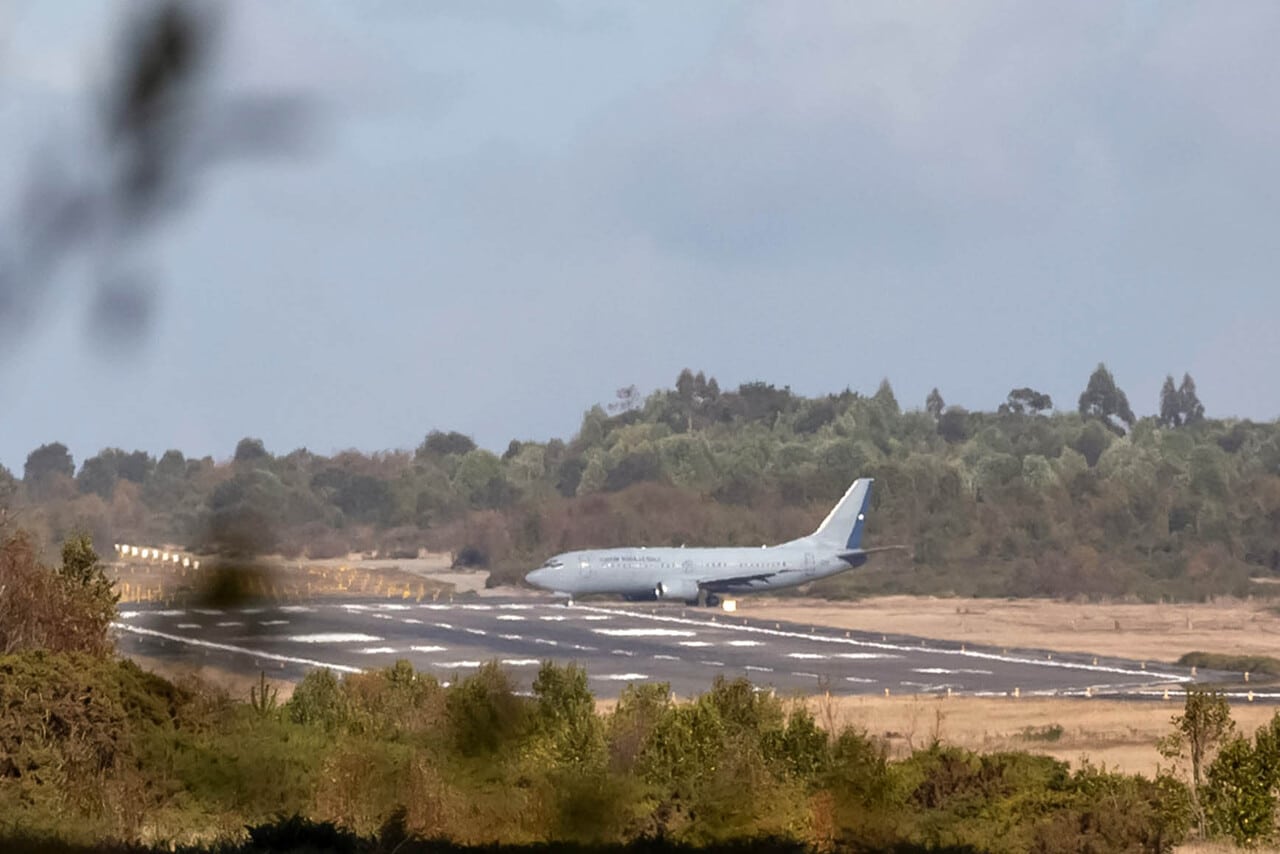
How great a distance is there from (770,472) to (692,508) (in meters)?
37.0

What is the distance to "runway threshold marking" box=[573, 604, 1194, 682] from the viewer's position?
7238cm

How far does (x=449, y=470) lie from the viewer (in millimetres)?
102938

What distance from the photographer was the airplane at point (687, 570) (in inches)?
4176

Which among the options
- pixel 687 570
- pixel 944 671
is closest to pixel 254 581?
pixel 944 671

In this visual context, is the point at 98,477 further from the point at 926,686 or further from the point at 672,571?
the point at 672,571

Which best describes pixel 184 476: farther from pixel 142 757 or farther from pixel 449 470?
pixel 449 470

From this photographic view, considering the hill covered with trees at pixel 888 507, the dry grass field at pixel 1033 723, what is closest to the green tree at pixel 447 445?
the hill covered with trees at pixel 888 507

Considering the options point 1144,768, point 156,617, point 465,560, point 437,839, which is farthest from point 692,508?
point 437,839

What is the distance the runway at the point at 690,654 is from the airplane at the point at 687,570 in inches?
191

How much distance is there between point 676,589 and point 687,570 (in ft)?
4.49

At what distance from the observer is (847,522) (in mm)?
118375

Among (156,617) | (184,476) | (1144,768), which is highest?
(184,476)

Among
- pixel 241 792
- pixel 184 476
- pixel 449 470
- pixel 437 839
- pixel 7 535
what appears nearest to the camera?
pixel 437 839

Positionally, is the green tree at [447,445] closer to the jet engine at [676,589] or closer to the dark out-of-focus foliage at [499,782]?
the jet engine at [676,589]
